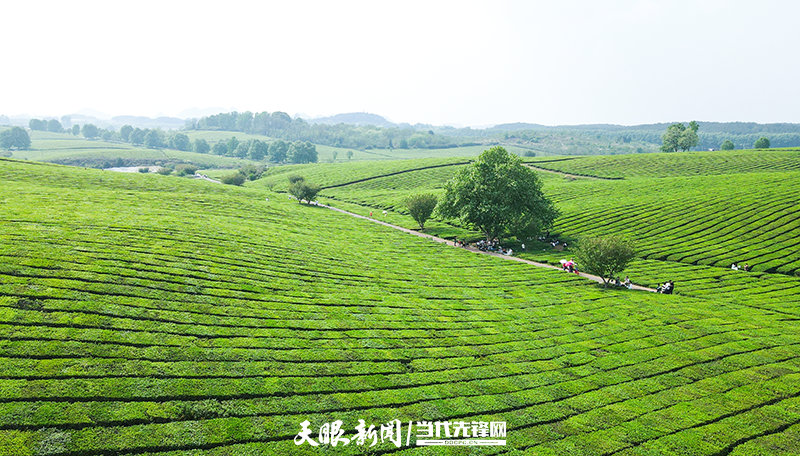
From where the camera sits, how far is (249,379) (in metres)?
20.0

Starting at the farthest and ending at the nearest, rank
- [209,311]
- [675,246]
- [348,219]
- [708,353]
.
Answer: [348,219]
[675,246]
[708,353]
[209,311]

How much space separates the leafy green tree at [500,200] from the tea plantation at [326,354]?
2161cm

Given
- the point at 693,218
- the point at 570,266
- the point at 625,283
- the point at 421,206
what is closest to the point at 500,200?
the point at 421,206

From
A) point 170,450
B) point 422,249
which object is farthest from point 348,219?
point 170,450

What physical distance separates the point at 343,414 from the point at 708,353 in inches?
1051

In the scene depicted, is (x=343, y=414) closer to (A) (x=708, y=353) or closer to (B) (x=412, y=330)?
(B) (x=412, y=330)

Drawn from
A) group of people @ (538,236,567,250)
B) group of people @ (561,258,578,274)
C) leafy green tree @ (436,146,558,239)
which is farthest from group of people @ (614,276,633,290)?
leafy green tree @ (436,146,558,239)

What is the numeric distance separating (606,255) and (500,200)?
23573 millimetres

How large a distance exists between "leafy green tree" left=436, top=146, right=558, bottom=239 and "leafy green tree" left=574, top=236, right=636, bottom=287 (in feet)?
63.6

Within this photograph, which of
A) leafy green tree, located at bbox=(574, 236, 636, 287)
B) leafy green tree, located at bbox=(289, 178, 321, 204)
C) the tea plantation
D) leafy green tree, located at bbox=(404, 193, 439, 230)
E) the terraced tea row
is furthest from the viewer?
the terraced tea row

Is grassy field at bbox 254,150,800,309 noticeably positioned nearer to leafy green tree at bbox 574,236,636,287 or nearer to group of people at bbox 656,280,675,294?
group of people at bbox 656,280,675,294

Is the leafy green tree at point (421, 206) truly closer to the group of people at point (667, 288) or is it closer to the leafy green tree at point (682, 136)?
the group of people at point (667, 288)

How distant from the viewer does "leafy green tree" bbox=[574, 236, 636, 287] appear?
1719 inches

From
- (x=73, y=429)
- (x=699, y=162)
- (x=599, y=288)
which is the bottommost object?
(x=599, y=288)
